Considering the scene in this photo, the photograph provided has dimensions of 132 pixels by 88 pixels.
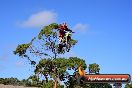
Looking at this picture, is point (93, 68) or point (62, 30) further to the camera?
point (93, 68)

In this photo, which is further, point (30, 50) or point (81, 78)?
point (30, 50)

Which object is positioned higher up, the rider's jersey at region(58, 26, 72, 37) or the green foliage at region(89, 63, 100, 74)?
the green foliage at region(89, 63, 100, 74)

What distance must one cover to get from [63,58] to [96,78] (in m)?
43.8

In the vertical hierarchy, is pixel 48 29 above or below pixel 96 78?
above

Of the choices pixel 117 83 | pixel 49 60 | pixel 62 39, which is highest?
pixel 49 60

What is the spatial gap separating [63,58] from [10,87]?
1984 cm

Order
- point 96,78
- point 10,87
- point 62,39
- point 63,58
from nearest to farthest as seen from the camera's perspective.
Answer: point 96,78 → point 62,39 → point 63,58 → point 10,87

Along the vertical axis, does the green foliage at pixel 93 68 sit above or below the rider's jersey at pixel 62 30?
above

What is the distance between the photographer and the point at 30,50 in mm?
60469

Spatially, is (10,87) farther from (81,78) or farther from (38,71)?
(81,78)

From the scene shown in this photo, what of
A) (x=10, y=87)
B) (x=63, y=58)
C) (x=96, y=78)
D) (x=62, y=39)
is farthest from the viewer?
(x=10, y=87)

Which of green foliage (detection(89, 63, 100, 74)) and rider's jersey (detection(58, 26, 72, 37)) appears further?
green foliage (detection(89, 63, 100, 74))

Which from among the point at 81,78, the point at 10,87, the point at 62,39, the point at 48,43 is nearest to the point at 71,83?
the point at 48,43

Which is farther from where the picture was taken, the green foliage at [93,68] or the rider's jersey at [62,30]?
the green foliage at [93,68]
